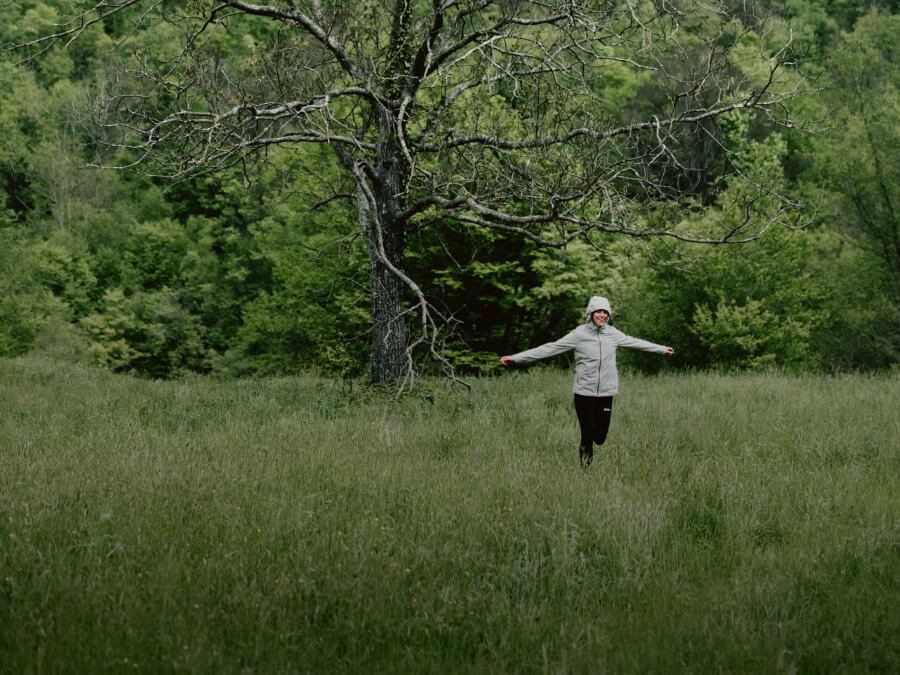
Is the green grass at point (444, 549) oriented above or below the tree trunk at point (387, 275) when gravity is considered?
below

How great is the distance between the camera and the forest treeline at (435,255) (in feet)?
61.2

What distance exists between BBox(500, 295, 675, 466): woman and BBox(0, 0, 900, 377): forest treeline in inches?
122

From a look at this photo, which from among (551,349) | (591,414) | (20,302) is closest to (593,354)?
(551,349)

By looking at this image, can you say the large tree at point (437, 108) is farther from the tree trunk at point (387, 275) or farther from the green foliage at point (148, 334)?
the green foliage at point (148, 334)

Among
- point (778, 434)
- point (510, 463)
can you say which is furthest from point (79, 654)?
point (778, 434)

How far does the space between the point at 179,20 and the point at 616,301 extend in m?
15.0

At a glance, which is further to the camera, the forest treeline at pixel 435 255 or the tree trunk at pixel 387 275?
the forest treeline at pixel 435 255

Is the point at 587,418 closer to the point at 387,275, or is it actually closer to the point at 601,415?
the point at 601,415

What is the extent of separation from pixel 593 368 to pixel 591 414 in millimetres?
473

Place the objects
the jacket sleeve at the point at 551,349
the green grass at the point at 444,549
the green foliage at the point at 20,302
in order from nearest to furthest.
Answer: the green grass at the point at 444,549, the jacket sleeve at the point at 551,349, the green foliage at the point at 20,302

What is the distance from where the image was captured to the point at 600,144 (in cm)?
919

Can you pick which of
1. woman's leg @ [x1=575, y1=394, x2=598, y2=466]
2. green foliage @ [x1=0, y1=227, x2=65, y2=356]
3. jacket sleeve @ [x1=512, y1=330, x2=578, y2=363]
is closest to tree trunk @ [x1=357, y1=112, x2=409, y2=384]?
jacket sleeve @ [x1=512, y1=330, x2=578, y2=363]

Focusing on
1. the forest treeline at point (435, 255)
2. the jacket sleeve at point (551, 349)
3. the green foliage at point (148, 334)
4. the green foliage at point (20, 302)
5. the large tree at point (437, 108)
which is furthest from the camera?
the green foliage at point (148, 334)

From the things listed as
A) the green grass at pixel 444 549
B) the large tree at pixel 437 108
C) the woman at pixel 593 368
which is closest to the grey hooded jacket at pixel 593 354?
the woman at pixel 593 368
